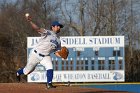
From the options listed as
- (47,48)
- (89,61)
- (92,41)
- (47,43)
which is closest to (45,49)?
(47,48)

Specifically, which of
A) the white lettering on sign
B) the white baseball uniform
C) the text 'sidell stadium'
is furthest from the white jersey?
the white lettering on sign

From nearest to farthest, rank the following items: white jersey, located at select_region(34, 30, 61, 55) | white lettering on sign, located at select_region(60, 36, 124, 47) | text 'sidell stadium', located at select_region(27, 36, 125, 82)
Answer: white jersey, located at select_region(34, 30, 61, 55) → text 'sidell stadium', located at select_region(27, 36, 125, 82) → white lettering on sign, located at select_region(60, 36, 124, 47)

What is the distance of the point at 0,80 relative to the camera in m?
34.4

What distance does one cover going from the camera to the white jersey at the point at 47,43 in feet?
32.1

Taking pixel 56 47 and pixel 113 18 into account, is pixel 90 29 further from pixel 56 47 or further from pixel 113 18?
pixel 56 47

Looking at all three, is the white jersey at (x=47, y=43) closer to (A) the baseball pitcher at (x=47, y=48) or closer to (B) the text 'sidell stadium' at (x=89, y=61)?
(A) the baseball pitcher at (x=47, y=48)

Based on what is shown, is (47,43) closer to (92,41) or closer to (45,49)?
(45,49)

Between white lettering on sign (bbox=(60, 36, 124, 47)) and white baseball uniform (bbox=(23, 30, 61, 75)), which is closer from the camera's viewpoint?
white baseball uniform (bbox=(23, 30, 61, 75))

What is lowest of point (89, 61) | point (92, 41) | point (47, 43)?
point (89, 61)

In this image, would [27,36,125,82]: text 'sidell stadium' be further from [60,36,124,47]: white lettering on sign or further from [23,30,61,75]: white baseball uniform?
[23,30,61,75]: white baseball uniform

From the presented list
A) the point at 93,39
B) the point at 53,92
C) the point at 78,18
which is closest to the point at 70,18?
the point at 78,18

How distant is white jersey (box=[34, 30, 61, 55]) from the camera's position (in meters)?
9.79

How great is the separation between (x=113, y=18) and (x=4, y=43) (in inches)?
390

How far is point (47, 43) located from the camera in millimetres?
9781
